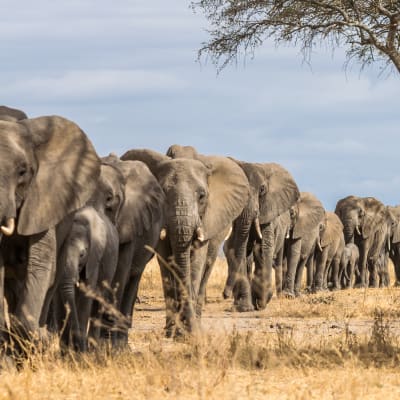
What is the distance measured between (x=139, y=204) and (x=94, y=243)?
244cm

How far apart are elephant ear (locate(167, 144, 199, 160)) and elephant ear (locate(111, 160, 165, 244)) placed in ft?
6.47

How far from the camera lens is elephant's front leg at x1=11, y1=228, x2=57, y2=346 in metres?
9.45

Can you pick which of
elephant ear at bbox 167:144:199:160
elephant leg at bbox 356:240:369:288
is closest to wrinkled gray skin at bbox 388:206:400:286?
elephant leg at bbox 356:240:369:288

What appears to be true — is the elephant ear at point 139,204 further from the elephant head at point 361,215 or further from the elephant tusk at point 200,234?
the elephant head at point 361,215

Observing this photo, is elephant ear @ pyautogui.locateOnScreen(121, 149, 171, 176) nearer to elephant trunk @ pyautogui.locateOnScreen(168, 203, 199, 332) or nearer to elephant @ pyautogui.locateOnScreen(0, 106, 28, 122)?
elephant trunk @ pyautogui.locateOnScreen(168, 203, 199, 332)

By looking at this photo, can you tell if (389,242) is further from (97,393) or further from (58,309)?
(97,393)

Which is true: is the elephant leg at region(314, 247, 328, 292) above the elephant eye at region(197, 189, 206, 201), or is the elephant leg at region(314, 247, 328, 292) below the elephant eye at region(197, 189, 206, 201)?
below

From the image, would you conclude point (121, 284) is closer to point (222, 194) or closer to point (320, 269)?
point (222, 194)

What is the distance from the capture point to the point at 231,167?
16906 mm

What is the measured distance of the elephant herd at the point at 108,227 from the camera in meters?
9.48

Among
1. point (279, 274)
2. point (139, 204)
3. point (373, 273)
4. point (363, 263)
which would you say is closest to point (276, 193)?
point (279, 274)

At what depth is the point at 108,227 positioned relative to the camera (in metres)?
11.8

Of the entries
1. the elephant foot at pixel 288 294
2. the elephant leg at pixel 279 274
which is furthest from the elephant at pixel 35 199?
the elephant foot at pixel 288 294

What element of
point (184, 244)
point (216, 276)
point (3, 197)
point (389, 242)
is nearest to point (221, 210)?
point (184, 244)
